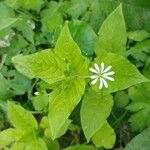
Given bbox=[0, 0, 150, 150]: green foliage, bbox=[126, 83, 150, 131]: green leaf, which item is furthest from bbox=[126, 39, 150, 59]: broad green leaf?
bbox=[126, 83, 150, 131]: green leaf

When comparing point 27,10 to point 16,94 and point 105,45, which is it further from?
point 105,45

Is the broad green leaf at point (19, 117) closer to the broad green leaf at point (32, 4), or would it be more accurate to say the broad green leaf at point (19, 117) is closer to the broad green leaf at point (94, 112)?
the broad green leaf at point (94, 112)

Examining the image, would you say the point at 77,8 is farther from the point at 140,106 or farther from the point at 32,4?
the point at 140,106

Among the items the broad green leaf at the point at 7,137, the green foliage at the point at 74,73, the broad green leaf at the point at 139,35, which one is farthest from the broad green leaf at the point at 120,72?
the broad green leaf at the point at 7,137

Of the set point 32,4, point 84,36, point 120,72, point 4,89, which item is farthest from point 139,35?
point 4,89

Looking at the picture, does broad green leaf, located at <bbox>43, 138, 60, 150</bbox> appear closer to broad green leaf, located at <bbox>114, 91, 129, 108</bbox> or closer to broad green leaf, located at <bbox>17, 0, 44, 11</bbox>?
broad green leaf, located at <bbox>114, 91, 129, 108</bbox>
